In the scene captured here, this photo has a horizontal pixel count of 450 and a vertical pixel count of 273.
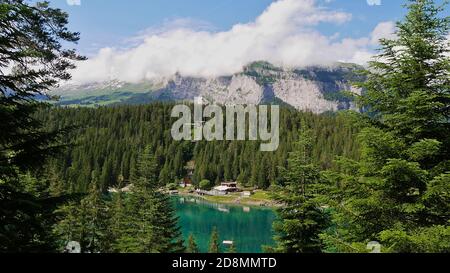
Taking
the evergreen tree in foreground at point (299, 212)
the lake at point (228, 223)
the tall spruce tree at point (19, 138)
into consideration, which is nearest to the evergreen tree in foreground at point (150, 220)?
the evergreen tree in foreground at point (299, 212)

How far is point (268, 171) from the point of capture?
122 m

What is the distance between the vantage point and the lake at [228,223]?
6269cm

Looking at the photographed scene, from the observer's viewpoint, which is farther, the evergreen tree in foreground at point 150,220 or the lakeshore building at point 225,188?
the lakeshore building at point 225,188

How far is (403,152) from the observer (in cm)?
979

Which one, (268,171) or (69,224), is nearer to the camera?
(69,224)

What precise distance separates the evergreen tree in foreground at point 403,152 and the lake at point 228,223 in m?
43.4

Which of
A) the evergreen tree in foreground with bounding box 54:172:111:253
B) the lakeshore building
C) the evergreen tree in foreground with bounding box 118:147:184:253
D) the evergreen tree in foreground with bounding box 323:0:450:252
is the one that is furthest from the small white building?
the evergreen tree in foreground with bounding box 323:0:450:252

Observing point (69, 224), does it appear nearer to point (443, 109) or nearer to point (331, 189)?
point (331, 189)

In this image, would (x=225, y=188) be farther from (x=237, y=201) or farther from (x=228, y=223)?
(x=228, y=223)

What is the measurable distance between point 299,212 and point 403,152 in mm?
8329

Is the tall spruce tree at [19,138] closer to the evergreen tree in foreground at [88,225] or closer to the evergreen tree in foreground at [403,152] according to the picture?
the evergreen tree in foreground at [403,152]
